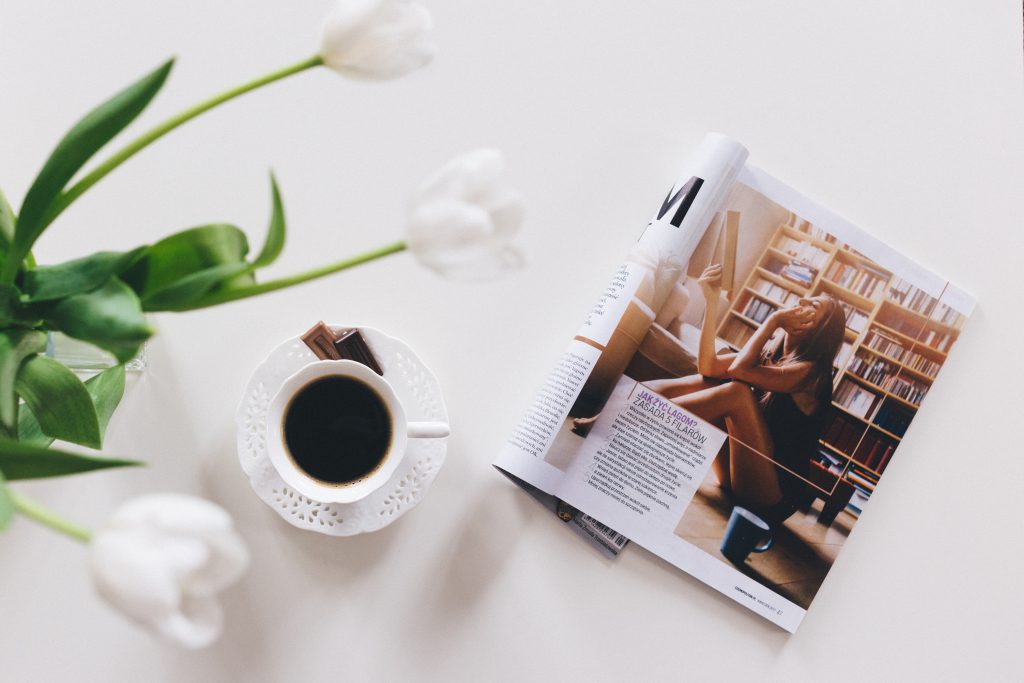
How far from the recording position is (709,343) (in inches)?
28.9

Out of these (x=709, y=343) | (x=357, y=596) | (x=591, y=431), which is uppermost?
(x=709, y=343)

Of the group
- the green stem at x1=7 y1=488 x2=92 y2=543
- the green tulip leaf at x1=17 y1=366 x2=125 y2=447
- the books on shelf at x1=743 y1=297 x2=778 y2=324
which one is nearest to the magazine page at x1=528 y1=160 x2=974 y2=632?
the books on shelf at x1=743 y1=297 x2=778 y2=324

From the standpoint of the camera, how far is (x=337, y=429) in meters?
0.65

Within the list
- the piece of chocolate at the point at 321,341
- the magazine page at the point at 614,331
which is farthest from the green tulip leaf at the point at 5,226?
the magazine page at the point at 614,331

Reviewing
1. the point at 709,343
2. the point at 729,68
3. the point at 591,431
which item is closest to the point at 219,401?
the point at 591,431

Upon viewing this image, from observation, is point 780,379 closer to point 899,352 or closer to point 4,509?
point 899,352

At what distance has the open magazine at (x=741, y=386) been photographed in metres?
0.72

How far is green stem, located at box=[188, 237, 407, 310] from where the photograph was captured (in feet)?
1.06

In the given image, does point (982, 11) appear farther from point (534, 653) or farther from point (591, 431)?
point (534, 653)

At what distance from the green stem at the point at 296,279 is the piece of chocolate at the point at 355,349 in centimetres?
29

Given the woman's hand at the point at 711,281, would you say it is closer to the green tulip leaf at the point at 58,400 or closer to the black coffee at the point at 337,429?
the black coffee at the point at 337,429

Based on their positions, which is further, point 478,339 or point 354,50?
point 478,339

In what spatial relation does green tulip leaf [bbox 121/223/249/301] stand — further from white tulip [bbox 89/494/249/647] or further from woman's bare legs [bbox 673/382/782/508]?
woman's bare legs [bbox 673/382/782/508]

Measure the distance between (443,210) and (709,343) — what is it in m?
0.46
